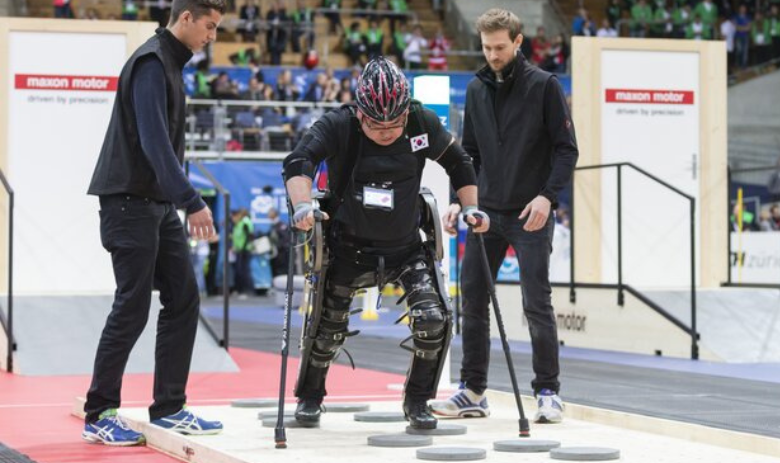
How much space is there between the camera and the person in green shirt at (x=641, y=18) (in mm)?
30797

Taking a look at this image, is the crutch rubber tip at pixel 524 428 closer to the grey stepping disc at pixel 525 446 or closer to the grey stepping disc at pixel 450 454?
the grey stepping disc at pixel 525 446

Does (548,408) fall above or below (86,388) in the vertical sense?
above

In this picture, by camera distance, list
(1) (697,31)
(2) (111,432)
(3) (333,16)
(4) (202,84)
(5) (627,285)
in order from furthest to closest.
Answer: (3) (333,16) → (1) (697,31) → (4) (202,84) → (5) (627,285) → (2) (111,432)

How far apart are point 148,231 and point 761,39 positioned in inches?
1025

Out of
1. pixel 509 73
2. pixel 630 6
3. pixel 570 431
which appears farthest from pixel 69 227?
pixel 630 6

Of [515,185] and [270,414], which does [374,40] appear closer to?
[515,185]

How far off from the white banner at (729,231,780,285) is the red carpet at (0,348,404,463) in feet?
23.7

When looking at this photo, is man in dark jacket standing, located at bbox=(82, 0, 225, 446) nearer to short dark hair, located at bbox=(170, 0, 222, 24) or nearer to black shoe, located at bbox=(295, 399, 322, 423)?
short dark hair, located at bbox=(170, 0, 222, 24)

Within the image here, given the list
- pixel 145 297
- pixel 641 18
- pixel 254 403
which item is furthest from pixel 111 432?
pixel 641 18

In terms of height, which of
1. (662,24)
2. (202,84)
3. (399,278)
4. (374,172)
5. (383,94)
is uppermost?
(662,24)

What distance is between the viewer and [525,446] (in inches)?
216

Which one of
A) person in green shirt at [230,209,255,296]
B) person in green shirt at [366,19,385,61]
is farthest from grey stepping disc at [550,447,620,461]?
person in green shirt at [366,19,385,61]

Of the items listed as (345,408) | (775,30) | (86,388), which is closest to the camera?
(345,408)

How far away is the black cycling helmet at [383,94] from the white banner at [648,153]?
8.04 m
